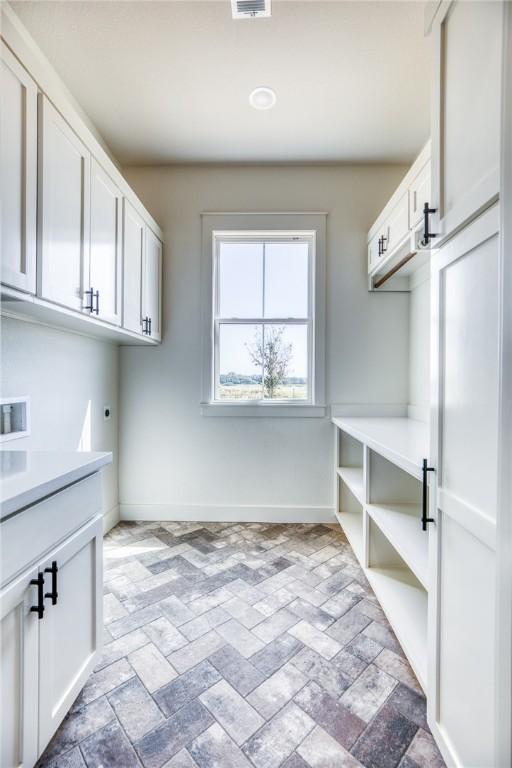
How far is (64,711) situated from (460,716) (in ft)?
4.01

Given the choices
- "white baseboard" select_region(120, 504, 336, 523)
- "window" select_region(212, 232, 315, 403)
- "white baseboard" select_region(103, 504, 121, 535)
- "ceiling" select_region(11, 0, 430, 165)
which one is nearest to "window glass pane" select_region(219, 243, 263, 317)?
"window" select_region(212, 232, 315, 403)

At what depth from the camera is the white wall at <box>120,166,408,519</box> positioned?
2783 millimetres

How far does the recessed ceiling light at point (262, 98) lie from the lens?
6.57 ft

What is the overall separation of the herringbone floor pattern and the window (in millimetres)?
1345

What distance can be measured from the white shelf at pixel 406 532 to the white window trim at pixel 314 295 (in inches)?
40.6

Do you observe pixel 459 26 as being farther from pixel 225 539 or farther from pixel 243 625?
pixel 225 539

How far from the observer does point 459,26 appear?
37.1 inches

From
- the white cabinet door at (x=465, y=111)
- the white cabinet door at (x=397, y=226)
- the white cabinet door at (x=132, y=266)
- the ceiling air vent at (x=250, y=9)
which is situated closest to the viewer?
the white cabinet door at (x=465, y=111)

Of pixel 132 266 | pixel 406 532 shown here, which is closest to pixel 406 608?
pixel 406 532

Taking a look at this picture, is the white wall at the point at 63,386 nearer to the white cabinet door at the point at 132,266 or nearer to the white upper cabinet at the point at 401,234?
the white cabinet door at the point at 132,266

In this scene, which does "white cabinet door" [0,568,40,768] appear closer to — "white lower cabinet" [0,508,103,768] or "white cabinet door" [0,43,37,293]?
"white lower cabinet" [0,508,103,768]

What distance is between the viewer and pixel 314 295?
2816mm

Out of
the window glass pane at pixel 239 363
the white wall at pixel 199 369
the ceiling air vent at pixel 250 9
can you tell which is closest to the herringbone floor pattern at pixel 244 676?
the white wall at pixel 199 369

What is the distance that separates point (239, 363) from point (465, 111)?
216 centimetres
